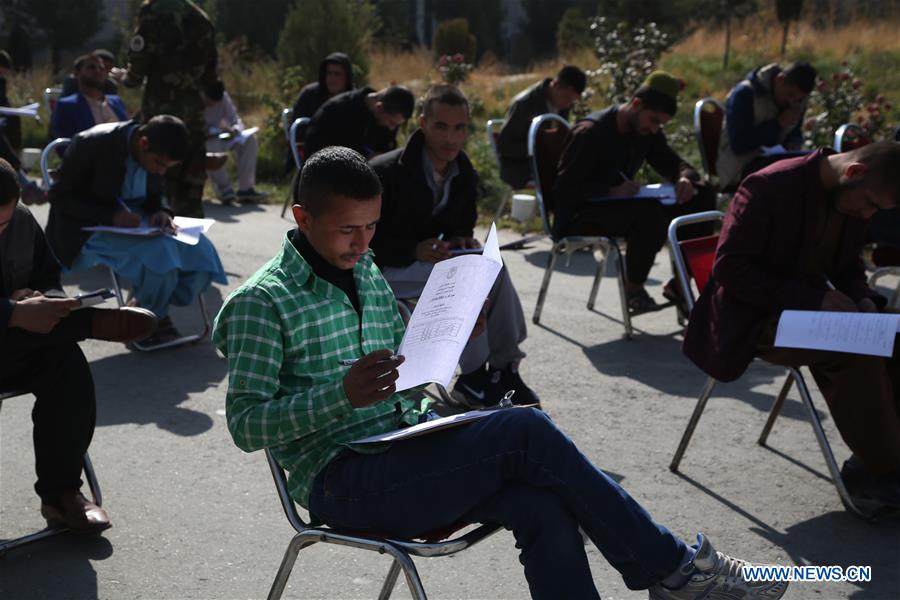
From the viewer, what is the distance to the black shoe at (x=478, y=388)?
5.77 meters

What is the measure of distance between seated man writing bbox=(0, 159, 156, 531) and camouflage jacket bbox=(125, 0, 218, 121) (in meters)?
5.31

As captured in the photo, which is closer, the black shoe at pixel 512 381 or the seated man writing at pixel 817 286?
the seated man writing at pixel 817 286

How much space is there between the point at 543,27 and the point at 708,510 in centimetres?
2871

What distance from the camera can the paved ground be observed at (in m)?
3.84

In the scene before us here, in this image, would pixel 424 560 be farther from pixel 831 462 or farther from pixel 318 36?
pixel 318 36

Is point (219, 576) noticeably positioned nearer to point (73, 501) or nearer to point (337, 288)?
point (73, 501)

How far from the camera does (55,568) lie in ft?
12.7

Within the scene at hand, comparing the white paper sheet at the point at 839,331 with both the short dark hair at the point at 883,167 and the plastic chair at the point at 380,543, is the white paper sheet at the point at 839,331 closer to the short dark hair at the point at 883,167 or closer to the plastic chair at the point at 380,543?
the short dark hair at the point at 883,167

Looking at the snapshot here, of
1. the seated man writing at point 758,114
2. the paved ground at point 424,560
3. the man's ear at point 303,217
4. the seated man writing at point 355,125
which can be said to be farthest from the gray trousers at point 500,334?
the seated man writing at point 758,114

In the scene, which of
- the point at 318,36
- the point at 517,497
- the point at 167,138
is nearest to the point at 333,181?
the point at 517,497

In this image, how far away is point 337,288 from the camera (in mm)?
3051

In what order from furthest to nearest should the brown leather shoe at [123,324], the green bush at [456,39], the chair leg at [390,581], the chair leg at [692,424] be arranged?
the green bush at [456,39]
the chair leg at [692,424]
the brown leather shoe at [123,324]
the chair leg at [390,581]

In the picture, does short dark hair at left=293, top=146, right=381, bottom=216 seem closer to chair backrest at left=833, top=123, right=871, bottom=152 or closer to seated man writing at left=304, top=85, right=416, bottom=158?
seated man writing at left=304, top=85, right=416, bottom=158

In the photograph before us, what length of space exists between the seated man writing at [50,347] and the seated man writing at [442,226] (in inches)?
74.4
